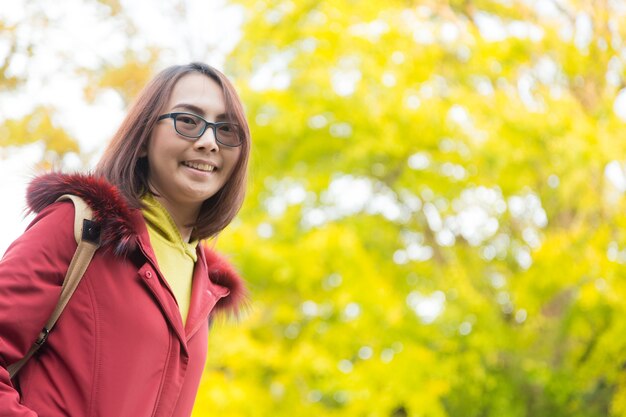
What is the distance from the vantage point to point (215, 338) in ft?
23.1

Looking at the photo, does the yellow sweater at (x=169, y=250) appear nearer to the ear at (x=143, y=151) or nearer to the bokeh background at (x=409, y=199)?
the ear at (x=143, y=151)

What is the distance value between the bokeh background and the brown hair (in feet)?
15.6

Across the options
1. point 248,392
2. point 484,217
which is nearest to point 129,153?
point 248,392

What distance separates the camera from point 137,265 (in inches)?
62.1

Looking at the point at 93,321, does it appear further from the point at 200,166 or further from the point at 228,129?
the point at 228,129

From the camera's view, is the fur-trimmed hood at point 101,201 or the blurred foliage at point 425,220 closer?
the fur-trimmed hood at point 101,201

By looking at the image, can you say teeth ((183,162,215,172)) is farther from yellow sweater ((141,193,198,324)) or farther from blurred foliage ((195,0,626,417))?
blurred foliage ((195,0,626,417))

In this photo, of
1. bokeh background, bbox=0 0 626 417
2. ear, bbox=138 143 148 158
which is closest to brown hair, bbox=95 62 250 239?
ear, bbox=138 143 148 158

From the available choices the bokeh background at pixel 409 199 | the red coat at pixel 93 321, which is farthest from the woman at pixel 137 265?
the bokeh background at pixel 409 199

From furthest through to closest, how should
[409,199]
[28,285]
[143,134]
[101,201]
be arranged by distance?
[409,199], [143,134], [101,201], [28,285]

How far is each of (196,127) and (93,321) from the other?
0.47 m

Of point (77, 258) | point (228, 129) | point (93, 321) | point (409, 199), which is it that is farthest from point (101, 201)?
point (409, 199)

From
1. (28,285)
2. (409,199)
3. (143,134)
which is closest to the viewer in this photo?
(28,285)

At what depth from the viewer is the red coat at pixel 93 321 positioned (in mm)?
1407
